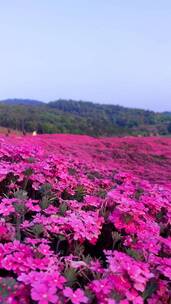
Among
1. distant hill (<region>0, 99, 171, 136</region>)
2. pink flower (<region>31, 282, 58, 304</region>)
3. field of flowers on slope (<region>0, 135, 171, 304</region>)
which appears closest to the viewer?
pink flower (<region>31, 282, 58, 304</region>)

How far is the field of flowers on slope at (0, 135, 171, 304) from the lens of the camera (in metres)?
2.54

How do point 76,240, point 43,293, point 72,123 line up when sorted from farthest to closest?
point 72,123 < point 76,240 < point 43,293

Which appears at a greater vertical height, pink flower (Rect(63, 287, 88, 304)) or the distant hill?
the distant hill

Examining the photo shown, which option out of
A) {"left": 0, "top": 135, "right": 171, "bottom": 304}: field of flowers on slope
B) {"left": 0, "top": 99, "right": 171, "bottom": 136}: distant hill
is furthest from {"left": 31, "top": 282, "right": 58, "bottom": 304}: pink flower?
{"left": 0, "top": 99, "right": 171, "bottom": 136}: distant hill

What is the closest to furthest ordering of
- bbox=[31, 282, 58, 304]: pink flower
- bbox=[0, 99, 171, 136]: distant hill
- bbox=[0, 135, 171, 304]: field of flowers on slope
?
1. bbox=[31, 282, 58, 304]: pink flower
2. bbox=[0, 135, 171, 304]: field of flowers on slope
3. bbox=[0, 99, 171, 136]: distant hill

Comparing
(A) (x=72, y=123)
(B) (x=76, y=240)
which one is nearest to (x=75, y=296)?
(B) (x=76, y=240)

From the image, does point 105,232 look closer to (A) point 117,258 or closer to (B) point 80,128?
(A) point 117,258

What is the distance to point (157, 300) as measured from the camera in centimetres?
278

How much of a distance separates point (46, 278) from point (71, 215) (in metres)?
1.01

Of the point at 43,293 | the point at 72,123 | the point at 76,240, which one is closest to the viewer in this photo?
the point at 43,293

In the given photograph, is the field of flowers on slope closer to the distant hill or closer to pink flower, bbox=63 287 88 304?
pink flower, bbox=63 287 88 304

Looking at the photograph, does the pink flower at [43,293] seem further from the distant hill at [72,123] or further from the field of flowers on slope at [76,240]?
the distant hill at [72,123]

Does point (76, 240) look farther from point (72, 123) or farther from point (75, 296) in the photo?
point (72, 123)

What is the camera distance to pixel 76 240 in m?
3.36
